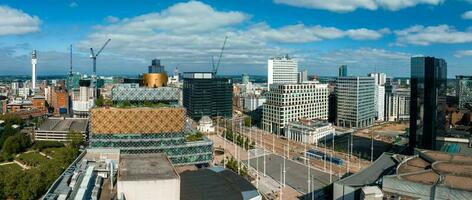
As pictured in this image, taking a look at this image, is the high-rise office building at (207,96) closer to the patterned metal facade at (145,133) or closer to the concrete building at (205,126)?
the concrete building at (205,126)

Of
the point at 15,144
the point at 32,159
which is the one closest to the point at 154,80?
the point at 32,159

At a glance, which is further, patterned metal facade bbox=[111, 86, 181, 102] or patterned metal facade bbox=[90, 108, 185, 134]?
patterned metal facade bbox=[111, 86, 181, 102]

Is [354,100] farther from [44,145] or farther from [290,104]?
[44,145]

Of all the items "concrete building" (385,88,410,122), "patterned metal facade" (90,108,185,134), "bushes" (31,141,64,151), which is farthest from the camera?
"concrete building" (385,88,410,122)

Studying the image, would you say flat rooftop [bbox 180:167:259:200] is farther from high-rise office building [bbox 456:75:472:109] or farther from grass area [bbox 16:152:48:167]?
high-rise office building [bbox 456:75:472:109]

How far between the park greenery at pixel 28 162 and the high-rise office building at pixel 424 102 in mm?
56861

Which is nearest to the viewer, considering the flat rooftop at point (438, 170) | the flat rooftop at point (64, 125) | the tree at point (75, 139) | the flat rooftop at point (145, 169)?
the flat rooftop at point (145, 169)

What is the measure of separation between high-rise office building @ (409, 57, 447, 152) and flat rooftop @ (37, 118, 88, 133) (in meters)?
72.2

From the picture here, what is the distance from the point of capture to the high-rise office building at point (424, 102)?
7119 cm

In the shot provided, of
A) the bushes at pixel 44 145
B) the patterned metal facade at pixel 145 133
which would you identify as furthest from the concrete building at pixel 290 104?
the bushes at pixel 44 145

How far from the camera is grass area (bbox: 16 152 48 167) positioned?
7856 cm

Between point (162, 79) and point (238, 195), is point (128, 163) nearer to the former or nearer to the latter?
point (238, 195)

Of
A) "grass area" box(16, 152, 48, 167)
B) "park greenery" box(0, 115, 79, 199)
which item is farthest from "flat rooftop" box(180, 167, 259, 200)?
"grass area" box(16, 152, 48, 167)

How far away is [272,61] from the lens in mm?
187375
